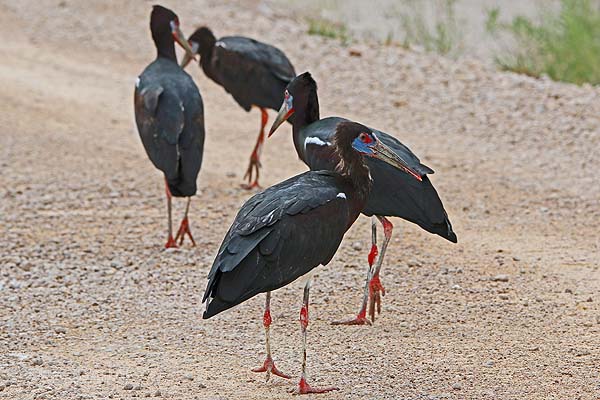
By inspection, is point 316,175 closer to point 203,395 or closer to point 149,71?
point 203,395

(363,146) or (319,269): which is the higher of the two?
(363,146)

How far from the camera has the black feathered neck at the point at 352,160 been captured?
599 centimetres

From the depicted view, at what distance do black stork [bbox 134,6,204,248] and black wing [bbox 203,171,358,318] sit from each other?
89.3 inches

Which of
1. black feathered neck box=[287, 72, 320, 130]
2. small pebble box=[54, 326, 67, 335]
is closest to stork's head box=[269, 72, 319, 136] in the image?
black feathered neck box=[287, 72, 320, 130]

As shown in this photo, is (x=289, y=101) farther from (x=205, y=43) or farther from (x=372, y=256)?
(x=205, y=43)

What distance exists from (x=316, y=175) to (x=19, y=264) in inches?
108

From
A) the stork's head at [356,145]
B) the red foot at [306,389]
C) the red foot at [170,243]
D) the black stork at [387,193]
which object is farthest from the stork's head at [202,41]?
the red foot at [306,389]

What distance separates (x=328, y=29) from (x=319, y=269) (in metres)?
8.41

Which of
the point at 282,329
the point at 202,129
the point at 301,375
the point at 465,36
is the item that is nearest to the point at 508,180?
the point at 202,129

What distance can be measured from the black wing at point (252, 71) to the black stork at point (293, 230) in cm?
400

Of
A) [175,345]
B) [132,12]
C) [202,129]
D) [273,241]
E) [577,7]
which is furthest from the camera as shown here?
[132,12]

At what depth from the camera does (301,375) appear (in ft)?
19.1

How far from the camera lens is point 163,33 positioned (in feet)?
31.2

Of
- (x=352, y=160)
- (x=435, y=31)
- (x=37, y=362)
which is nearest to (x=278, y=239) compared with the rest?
(x=352, y=160)
